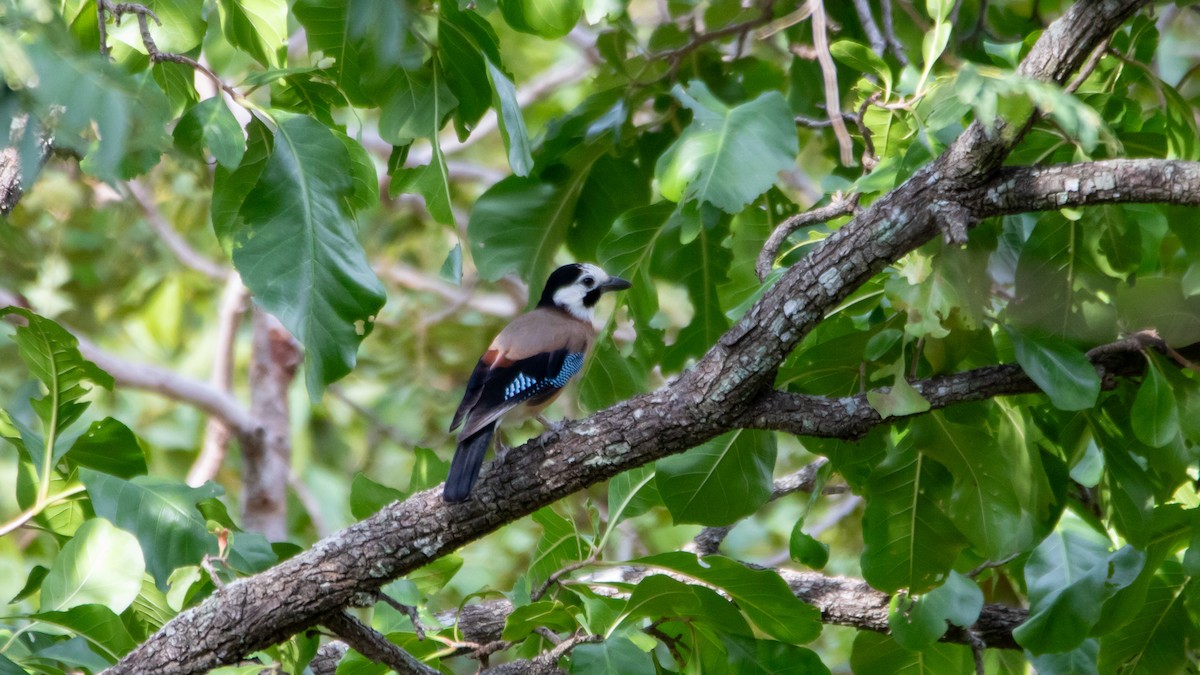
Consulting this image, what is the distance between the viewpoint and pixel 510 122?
3.56 m

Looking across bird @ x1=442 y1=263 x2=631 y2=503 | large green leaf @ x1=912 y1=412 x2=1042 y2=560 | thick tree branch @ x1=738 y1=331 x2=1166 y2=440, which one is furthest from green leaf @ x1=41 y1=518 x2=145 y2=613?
large green leaf @ x1=912 y1=412 x2=1042 y2=560

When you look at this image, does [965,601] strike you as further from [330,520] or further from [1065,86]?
[330,520]

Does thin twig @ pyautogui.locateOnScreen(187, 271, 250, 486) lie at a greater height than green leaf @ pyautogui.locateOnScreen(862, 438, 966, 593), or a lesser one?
lesser

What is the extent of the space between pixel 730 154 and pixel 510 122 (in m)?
0.66

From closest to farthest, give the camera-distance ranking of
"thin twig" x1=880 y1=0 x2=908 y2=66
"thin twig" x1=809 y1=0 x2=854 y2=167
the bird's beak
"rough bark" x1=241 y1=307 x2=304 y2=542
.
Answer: "thin twig" x1=809 y1=0 x2=854 y2=167 → "thin twig" x1=880 y1=0 x2=908 y2=66 → the bird's beak → "rough bark" x1=241 y1=307 x2=304 y2=542

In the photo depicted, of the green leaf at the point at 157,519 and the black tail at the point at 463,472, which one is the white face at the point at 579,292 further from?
the green leaf at the point at 157,519

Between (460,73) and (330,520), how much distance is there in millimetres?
7300

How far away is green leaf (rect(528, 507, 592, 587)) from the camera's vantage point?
402cm

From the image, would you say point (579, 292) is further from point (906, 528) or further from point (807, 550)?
point (906, 528)

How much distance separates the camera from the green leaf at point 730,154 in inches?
141

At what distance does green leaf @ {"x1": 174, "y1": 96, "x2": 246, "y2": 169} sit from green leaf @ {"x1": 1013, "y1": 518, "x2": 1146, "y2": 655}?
7.97ft

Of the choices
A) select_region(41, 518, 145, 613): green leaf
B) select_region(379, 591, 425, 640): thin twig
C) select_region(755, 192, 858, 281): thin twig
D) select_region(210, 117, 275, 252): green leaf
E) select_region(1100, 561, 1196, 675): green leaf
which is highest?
select_region(210, 117, 275, 252): green leaf

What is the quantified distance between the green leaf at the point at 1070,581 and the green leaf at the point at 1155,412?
490mm

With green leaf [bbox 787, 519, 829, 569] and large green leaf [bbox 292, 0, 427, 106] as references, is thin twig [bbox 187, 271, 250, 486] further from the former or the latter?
green leaf [bbox 787, 519, 829, 569]
